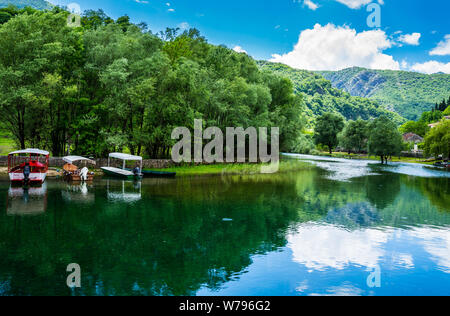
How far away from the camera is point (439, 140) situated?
87938mm

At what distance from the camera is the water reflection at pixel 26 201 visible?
23.3 meters

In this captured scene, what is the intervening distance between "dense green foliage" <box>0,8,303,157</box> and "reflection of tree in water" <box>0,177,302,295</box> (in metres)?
24.3

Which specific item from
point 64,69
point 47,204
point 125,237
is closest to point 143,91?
point 64,69

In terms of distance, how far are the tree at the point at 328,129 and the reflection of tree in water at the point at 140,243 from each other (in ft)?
359

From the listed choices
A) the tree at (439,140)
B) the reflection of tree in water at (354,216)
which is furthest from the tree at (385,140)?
the reflection of tree in water at (354,216)

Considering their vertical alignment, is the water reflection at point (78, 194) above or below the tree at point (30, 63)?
below

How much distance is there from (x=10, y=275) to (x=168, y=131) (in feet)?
136

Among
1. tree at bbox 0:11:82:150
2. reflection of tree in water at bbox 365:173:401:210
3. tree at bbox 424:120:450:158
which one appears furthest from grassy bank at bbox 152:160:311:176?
tree at bbox 424:120:450:158

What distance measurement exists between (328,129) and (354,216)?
4419 inches

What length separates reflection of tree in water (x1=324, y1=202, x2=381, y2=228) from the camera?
23656mm

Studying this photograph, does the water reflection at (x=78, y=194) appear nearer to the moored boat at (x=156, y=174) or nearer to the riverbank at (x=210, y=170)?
the moored boat at (x=156, y=174)

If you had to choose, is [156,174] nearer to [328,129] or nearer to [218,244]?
[218,244]

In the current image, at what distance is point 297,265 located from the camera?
1530 cm

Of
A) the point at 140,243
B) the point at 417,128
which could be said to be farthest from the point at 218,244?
the point at 417,128
